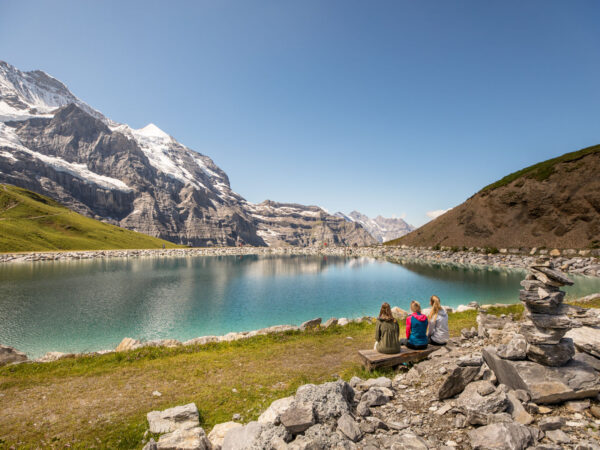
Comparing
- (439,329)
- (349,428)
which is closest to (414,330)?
(439,329)

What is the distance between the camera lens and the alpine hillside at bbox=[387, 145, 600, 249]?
74.7m

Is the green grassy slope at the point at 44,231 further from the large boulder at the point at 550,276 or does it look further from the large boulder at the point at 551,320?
the large boulder at the point at 550,276

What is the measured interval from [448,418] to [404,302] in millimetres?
31154

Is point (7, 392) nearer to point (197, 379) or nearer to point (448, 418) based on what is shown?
point (197, 379)

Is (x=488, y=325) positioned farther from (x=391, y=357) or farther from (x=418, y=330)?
(x=391, y=357)

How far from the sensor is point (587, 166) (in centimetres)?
8456

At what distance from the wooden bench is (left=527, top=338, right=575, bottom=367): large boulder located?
4.87 meters

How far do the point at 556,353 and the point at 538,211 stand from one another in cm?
10382

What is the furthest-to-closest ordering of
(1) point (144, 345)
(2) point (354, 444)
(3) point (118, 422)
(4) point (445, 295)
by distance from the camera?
1. (4) point (445, 295)
2. (1) point (144, 345)
3. (3) point (118, 422)
4. (2) point (354, 444)

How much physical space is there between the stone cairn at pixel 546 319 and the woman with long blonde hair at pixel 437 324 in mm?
4270

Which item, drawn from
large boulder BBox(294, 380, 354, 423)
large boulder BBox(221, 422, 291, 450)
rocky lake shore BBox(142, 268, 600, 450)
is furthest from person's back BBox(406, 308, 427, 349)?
large boulder BBox(221, 422, 291, 450)

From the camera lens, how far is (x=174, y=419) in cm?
888

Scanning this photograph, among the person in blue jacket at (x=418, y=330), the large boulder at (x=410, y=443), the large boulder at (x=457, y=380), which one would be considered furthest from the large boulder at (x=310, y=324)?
the large boulder at (x=410, y=443)

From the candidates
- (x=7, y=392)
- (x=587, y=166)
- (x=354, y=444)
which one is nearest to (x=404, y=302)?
(x=354, y=444)
